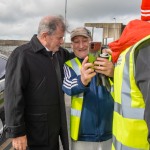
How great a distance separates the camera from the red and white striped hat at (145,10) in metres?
1.65

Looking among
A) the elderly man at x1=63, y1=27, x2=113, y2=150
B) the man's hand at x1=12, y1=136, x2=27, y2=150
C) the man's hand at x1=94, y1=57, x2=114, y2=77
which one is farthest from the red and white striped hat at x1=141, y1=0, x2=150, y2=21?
the man's hand at x1=12, y1=136, x2=27, y2=150

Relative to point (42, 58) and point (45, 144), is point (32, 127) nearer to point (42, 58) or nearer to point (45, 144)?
point (45, 144)

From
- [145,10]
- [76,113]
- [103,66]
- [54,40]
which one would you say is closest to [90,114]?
[76,113]

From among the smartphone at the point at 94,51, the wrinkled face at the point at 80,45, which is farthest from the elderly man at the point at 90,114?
the smartphone at the point at 94,51

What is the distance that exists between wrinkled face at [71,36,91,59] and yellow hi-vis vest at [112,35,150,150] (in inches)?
52.1

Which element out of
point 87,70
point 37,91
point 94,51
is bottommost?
point 37,91

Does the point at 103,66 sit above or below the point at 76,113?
above

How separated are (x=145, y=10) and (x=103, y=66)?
72 centimetres

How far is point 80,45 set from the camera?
3064 mm

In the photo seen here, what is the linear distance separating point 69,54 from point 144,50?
6.44ft

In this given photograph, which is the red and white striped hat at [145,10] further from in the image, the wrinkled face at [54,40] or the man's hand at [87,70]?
the wrinkled face at [54,40]

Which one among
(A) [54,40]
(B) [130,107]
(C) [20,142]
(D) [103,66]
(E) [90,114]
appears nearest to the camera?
(B) [130,107]

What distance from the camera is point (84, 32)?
306 centimetres

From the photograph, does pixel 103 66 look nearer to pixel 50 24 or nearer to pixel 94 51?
pixel 94 51
